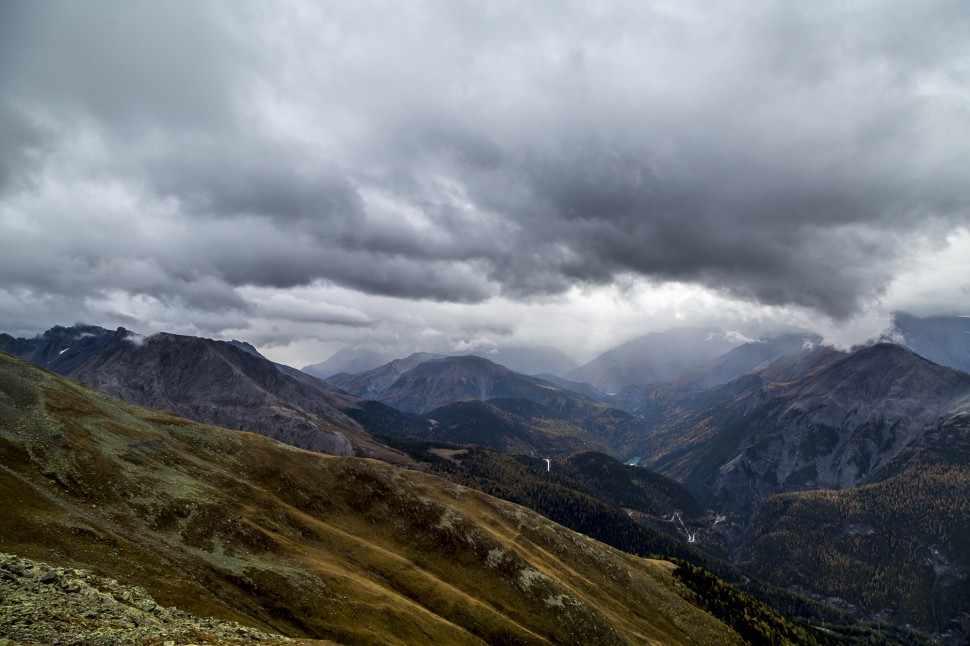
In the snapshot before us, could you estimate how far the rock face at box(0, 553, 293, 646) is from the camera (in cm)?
3678

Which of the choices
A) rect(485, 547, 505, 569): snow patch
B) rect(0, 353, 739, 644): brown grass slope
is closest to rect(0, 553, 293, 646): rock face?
rect(0, 353, 739, 644): brown grass slope

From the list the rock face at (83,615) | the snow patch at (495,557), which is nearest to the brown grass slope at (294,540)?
the snow patch at (495,557)

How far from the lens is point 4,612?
37438 mm

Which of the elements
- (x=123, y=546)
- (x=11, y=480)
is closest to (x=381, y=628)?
(x=123, y=546)

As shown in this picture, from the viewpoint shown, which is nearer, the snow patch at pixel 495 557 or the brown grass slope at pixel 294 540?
the brown grass slope at pixel 294 540

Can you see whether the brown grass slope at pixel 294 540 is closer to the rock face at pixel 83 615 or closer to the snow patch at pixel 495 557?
the snow patch at pixel 495 557

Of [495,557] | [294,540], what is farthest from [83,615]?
Answer: [495,557]

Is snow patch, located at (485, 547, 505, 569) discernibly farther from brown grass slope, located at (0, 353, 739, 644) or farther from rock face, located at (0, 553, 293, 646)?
rock face, located at (0, 553, 293, 646)

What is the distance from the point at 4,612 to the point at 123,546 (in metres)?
35.7

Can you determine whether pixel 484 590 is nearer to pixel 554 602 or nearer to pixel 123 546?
pixel 554 602

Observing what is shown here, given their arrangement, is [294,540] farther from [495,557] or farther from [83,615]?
[83,615]

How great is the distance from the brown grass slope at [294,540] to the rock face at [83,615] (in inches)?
449

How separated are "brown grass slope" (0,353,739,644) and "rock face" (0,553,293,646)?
449 inches

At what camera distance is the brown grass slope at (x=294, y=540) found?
70688mm
